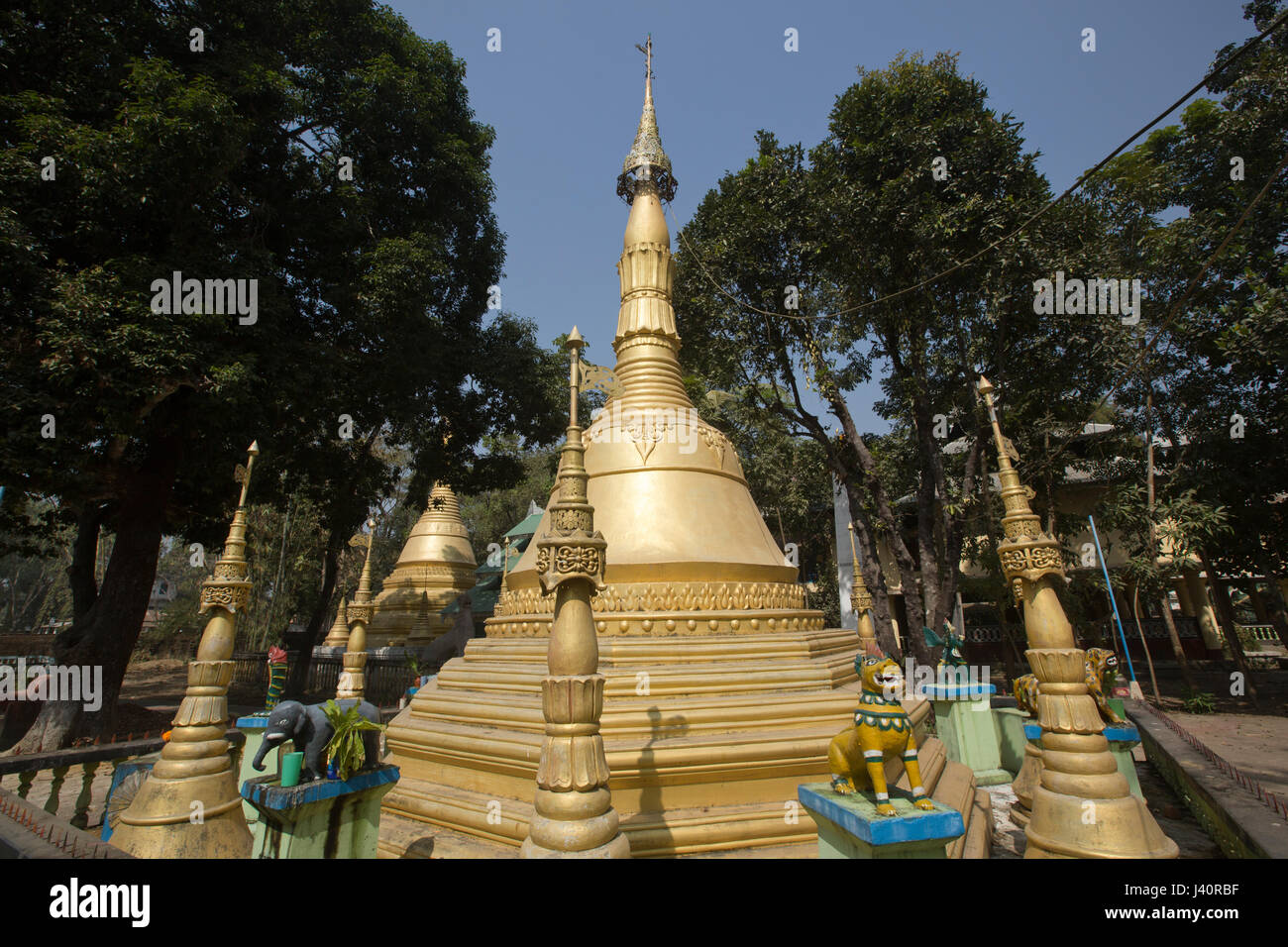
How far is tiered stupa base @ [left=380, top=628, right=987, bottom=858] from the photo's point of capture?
6602 mm

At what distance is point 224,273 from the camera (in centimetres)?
1331

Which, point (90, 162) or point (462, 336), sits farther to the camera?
point (462, 336)

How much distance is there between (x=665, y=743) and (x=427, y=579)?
2275 centimetres

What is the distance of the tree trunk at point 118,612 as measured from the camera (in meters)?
13.3

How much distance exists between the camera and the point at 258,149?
1669 centimetres

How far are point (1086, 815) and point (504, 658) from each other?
7.04 metres

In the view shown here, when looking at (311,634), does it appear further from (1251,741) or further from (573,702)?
(1251,741)

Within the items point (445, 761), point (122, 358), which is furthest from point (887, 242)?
point (122, 358)

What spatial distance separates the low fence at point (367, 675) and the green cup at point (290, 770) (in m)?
11.5

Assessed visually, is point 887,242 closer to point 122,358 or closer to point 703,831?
point 703,831

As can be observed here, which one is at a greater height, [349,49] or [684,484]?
[349,49]

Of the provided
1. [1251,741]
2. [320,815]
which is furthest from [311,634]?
[1251,741]

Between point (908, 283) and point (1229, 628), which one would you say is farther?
point (1229, 628)

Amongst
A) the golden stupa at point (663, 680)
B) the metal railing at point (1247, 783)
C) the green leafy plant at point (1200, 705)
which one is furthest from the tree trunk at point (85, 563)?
the green leafy plant at point (1200, 705)
